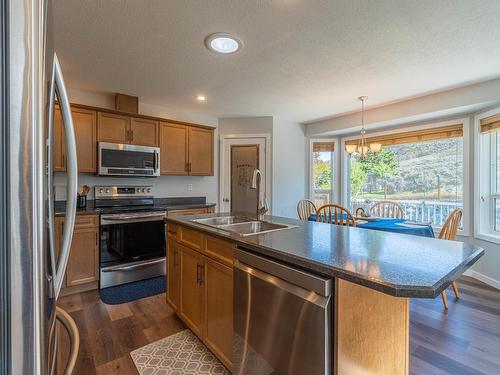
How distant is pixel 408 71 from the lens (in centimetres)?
276

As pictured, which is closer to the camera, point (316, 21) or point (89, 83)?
point (316, 21)

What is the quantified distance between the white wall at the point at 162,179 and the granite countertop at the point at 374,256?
247 centimetres

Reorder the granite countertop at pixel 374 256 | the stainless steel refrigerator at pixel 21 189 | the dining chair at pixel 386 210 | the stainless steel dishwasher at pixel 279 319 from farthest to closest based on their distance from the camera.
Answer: the dining chair at pixel 386 210, the stainless steel dishwasher at pixel 279 319, the granite countertop at pixel 374 256, the stainless steel refrigerator at pixel 21 189

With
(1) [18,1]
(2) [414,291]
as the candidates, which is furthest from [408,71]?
(1) [18,1]

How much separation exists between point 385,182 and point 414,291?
4.11m

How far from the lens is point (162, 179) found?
Answer: 13.4 feet

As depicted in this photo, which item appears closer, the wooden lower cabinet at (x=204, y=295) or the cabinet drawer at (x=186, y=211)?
the wooden lower cabinet at (x=204, y=295)

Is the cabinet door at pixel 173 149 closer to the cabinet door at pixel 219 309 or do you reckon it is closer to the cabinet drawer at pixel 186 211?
the cabinet drawer at pixel 186 211

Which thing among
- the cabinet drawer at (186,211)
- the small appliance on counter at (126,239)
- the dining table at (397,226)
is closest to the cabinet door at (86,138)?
the small appliance on counter at (126,239)

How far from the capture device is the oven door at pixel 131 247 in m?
3.01

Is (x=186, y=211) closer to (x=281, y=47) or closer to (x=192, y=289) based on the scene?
(x=192, y=289)

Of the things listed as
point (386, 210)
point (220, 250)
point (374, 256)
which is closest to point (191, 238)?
point (220, 250)

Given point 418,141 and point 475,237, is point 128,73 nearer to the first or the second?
point 418,141

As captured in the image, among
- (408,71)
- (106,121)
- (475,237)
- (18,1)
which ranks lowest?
(475,237)
